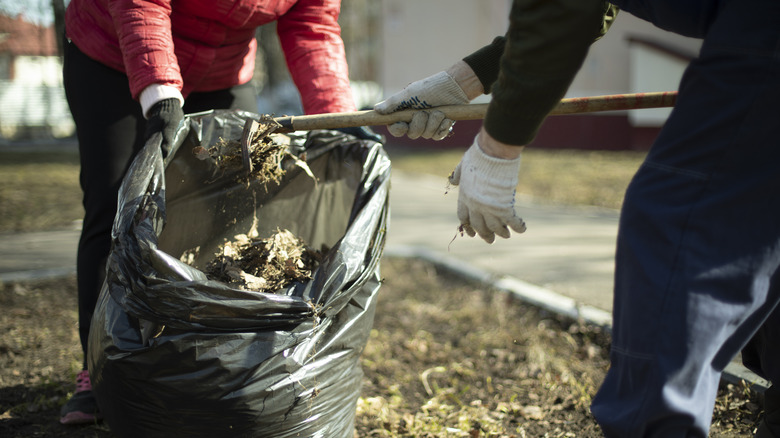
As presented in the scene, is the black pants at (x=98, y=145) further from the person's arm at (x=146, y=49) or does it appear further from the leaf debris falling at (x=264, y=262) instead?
the leaf debris falling at (x=264, y=262)

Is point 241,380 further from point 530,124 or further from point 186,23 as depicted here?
point 186,23

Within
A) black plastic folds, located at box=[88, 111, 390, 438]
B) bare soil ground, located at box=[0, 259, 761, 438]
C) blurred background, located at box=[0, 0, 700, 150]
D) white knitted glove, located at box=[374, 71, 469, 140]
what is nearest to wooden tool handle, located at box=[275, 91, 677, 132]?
white knitted glove, located at box=[374, 71, 469, 140]

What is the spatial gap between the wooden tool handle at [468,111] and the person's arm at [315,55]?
0.92 ft

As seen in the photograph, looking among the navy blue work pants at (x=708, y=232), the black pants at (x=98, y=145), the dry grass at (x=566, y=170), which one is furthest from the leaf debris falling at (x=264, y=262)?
the dry grass at (x=566, y=170)

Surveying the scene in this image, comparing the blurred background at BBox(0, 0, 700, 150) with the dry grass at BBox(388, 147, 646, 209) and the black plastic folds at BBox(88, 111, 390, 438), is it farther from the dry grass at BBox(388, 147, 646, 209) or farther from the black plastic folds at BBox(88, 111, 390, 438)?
the black plastic folds at BBox(88, 111, 390, 438)

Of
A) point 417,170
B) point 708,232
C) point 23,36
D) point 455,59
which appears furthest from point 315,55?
point 455,59

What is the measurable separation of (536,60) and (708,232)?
0.43 m

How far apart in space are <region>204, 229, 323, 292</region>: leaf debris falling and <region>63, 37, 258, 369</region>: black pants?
366mm

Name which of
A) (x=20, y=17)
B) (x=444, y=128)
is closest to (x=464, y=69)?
(x=444, y=128)

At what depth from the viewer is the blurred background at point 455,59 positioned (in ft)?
35.6

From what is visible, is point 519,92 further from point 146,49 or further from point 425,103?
point 146,49

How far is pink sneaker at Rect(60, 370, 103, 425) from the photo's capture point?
82.0 inches

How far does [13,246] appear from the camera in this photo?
4.61 meters

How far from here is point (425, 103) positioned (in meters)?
1.88
